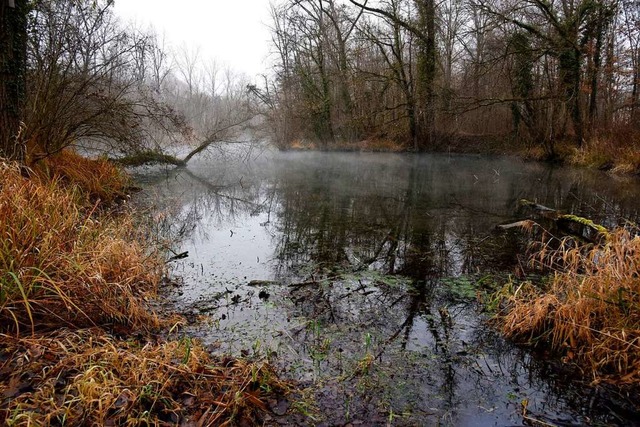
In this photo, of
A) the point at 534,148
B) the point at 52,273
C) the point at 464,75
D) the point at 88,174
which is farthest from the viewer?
the point at 464,75

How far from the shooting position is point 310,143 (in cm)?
2850

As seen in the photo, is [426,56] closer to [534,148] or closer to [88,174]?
[534,148]

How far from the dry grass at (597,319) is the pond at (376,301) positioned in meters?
0.21

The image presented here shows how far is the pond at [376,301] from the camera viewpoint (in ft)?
7.88

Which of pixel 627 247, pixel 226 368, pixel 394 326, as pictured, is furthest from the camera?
pixel 394 326

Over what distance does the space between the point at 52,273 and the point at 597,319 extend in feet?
13.3

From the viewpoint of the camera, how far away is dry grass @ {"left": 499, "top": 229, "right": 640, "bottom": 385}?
2.63m

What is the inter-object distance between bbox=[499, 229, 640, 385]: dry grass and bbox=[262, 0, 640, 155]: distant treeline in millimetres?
13258

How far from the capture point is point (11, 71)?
16.7ft

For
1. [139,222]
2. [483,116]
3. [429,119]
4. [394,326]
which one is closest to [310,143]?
[429,119]

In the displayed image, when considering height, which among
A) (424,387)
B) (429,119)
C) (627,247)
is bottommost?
(424,387)

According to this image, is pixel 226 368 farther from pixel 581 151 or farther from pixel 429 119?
pixel 429 119

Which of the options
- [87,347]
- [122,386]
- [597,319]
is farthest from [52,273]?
[597,319]

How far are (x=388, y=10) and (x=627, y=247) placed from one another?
20.5 metres
